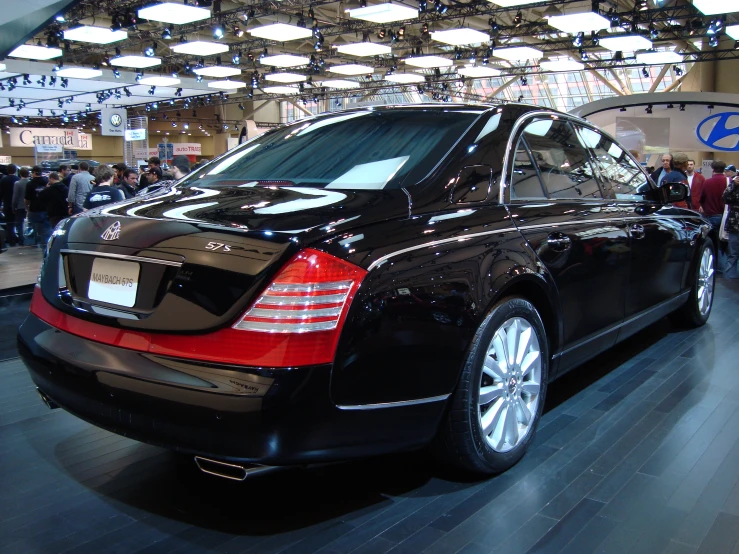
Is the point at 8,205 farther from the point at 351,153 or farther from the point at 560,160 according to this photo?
the point at 560,160

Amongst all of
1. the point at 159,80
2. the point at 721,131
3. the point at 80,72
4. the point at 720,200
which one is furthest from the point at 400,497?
the point at 80,72

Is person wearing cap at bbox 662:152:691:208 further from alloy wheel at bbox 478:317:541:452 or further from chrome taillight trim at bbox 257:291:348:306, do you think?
chrome taillight trim at bbox 257:291:348:306

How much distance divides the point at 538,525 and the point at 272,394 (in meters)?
1.03

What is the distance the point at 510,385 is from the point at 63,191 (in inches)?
375

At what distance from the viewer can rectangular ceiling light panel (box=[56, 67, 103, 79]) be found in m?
18.2

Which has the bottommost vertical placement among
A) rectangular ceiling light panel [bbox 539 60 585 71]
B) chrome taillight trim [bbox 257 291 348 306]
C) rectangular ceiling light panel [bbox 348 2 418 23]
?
chrome taillight trim [bbox 257 291 348 306]

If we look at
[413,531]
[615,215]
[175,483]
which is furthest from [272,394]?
[615,215]

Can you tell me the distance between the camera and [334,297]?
1.78 m

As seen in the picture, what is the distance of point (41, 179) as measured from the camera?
1195cm

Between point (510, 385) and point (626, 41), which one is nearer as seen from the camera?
point (510, 385)

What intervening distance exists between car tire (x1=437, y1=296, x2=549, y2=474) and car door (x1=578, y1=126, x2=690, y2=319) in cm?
107

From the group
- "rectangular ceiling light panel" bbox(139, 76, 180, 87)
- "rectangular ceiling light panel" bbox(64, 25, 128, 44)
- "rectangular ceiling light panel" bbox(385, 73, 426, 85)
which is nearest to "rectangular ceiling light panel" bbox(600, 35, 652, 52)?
"rectangular ceiling light panel" bbox(385, 73, 426, 85)

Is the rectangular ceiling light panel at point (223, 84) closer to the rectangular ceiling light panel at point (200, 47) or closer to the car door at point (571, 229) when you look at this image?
the rectangular ceiling light panel at point (200, 47)

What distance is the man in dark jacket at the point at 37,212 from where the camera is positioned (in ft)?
36.9
